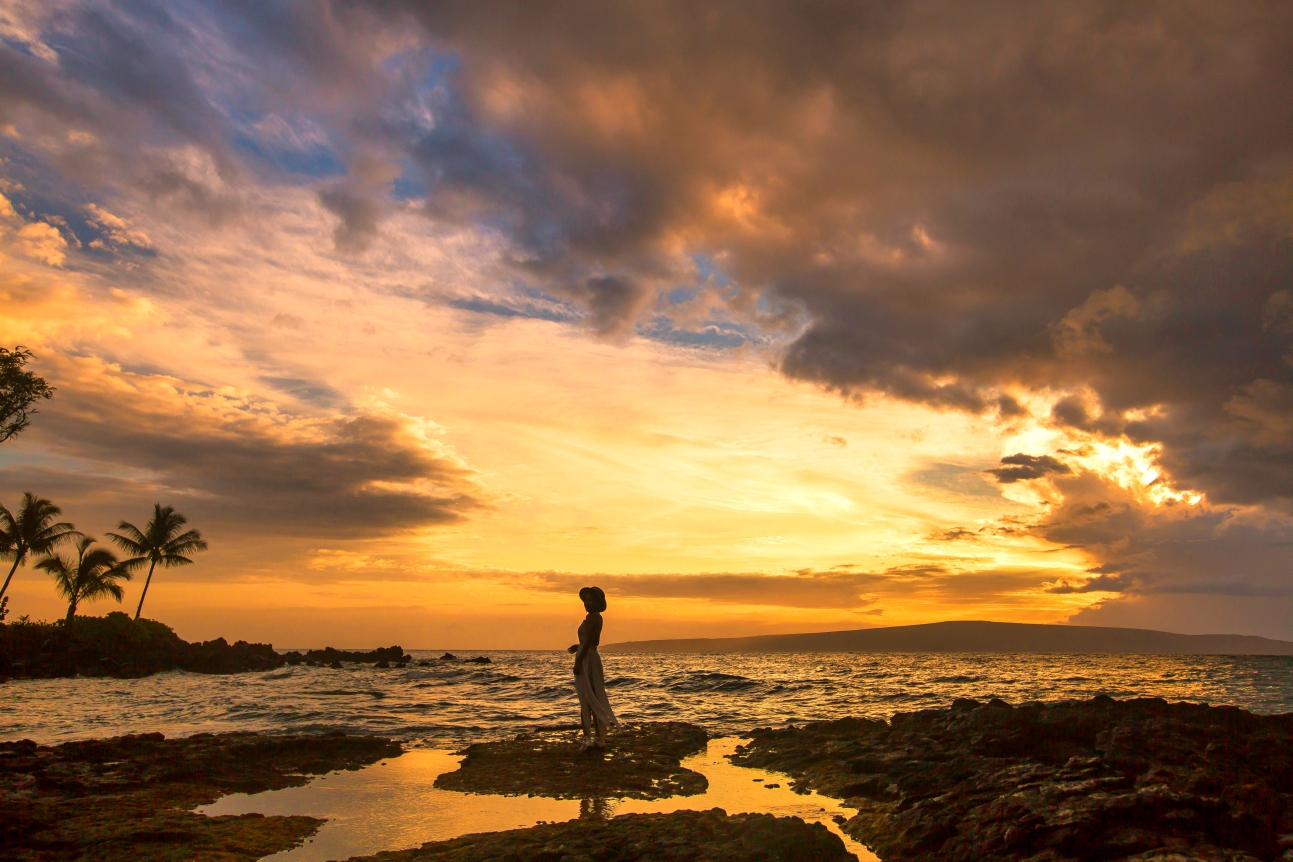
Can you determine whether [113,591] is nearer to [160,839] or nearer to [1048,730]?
[160,839]

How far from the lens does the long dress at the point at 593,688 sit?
12250 mm

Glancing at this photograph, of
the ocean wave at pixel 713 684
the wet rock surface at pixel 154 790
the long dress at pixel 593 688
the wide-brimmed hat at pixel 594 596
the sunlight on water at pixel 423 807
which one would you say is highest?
the wide-brimmed hat at pixel 594 596

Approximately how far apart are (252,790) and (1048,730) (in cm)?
1283

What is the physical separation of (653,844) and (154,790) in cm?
723

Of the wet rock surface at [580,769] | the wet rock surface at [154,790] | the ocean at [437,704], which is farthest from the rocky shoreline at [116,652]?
the wet rock surface at [580,769]

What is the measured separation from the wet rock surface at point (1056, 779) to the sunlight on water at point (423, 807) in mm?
841

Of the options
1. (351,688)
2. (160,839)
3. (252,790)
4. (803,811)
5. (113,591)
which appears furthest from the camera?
(113,591)

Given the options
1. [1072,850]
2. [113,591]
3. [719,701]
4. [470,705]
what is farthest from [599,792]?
[113,591]

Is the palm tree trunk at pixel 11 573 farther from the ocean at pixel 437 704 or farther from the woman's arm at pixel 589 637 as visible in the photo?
the woman's arm at pixel 589 637

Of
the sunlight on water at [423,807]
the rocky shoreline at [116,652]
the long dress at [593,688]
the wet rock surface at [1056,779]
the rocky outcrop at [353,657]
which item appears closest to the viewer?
the wet rock surface at [1056,779]

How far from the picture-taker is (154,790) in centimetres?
907

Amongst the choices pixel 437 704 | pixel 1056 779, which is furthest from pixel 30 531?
pixel 1056 779

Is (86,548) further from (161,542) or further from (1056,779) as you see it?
(1056,779)

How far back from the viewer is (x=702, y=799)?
9375 mm
